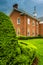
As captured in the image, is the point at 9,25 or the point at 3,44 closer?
the point at 3,44

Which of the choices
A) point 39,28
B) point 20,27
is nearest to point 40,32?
point 39,28

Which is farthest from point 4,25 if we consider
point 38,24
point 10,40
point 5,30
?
point 38,24

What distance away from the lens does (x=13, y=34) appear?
18.8ft

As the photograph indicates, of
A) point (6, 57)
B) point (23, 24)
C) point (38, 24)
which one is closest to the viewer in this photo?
point (6, 57)

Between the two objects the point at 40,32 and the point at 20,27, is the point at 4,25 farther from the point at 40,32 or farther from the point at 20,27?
the point at 40,32

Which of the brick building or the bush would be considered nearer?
the bush

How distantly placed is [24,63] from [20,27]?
36.0 m

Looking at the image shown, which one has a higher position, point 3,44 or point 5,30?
point 5,30

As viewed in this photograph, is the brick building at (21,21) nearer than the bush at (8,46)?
No

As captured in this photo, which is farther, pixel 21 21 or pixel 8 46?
pixel 21 21

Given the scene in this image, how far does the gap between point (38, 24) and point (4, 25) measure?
140ft

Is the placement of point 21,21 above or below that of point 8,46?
above

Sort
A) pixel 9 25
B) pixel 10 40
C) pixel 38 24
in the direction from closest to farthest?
pixel 10 40
pixel 9 25
pixel 38 24

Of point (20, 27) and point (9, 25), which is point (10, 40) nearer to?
point (9, 25)
